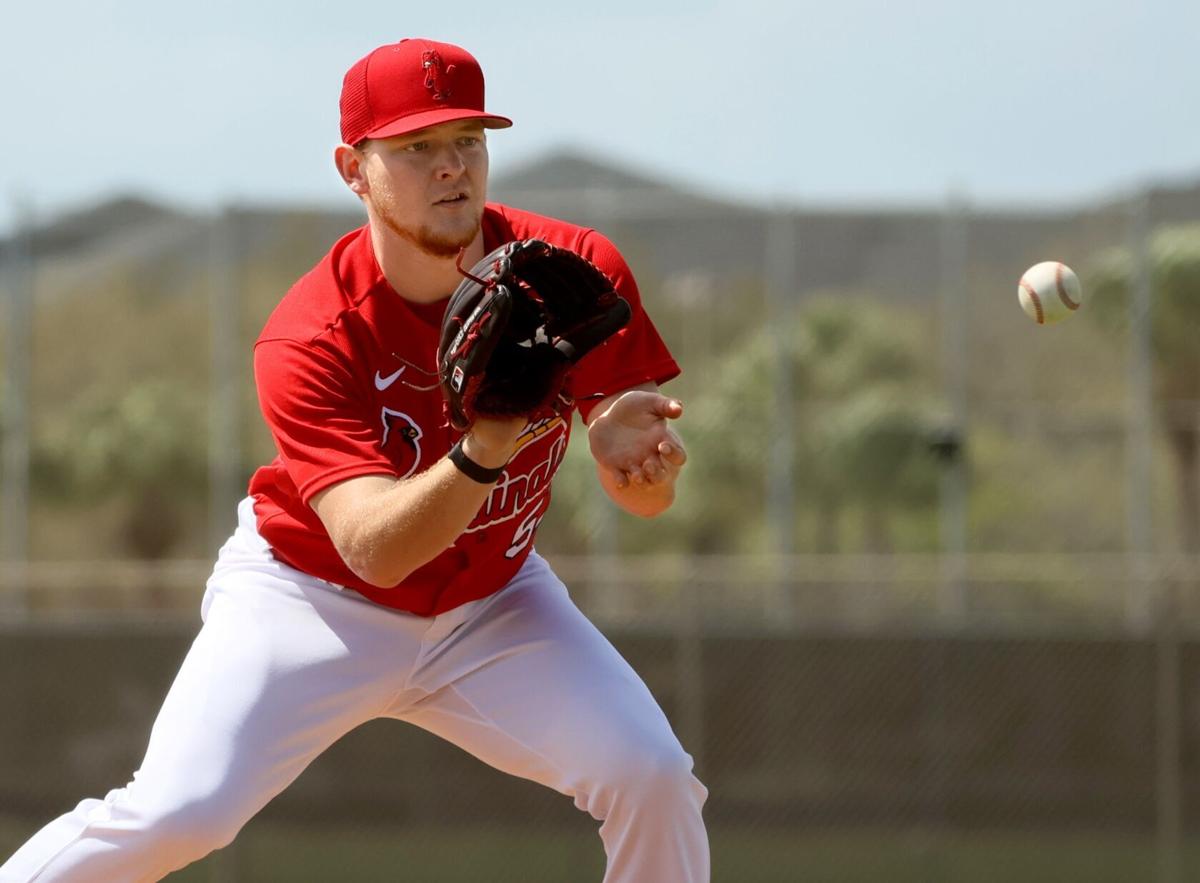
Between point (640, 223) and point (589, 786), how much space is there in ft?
40.5

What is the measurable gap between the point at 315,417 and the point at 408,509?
0.42 meters

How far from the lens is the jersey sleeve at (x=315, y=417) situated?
3988 millimetres

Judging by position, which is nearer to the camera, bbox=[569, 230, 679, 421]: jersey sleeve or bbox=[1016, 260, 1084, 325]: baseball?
bbox=[569, 230, 679, 421]: jersey sleeve

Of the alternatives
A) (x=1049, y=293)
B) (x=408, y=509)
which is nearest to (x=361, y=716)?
(x=408, y=509)

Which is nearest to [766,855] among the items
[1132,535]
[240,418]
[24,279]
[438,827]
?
[438,827]

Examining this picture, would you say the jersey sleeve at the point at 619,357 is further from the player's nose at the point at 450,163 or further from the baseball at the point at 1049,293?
the baseball at the point at 1049,293

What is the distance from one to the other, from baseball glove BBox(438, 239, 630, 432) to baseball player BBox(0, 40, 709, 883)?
0.24 feet

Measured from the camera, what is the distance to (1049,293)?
5.51 m

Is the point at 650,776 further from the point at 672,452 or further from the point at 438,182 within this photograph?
the point at 438,182

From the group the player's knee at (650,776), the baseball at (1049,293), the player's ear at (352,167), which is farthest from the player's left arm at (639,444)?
the baseball at (1049,293)

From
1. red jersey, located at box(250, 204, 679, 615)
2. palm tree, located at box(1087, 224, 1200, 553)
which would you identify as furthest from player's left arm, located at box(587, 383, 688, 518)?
palm tree, located at box(1087, 224, 1200, 553)

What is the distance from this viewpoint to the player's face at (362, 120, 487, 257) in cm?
413

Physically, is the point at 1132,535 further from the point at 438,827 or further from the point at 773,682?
the point at 438,827

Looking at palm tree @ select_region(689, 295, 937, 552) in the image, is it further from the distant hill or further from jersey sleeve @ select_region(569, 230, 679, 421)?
jersey sleeve @ select_region(569, 230, 679, 421)
